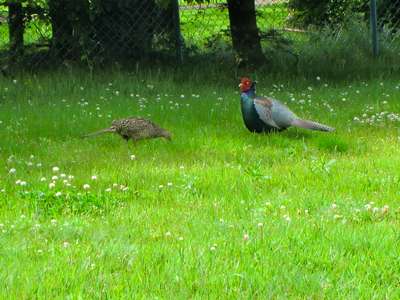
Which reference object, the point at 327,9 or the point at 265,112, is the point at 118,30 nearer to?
the point at 327,9

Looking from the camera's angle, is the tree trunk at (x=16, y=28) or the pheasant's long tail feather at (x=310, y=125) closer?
the pheasant's long tail feather at (x=310, y=125)

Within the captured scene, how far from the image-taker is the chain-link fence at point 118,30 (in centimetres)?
1268

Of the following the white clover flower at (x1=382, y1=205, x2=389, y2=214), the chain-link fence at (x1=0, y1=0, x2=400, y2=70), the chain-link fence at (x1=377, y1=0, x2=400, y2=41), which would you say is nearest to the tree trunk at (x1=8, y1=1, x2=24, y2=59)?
the chain-link fence at (x1=0, y1=0, x2=400, y2=70)

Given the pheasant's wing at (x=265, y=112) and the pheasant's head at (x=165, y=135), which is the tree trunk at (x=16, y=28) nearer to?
the pheasant's head at (x=165, y=135)

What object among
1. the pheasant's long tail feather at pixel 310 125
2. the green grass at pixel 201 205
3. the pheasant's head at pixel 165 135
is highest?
the pheasant's long tail feather at pixel 310 125

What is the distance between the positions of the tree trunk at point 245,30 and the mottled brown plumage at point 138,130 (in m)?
5.03

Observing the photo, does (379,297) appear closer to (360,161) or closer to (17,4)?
(360,161)

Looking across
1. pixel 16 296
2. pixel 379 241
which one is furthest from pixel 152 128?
pixel 16 296

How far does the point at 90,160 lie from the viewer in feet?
23.9

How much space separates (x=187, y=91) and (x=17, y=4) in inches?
130

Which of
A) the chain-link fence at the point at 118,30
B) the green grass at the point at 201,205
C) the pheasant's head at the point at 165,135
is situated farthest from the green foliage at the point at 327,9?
the pheasant's head at the point at 165,135

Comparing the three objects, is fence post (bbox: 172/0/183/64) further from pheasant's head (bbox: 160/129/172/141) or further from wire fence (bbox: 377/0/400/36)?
pheasant's head (bbox: 160/129/172/141)

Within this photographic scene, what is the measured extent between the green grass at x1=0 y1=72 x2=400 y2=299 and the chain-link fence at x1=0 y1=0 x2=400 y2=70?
2.85m

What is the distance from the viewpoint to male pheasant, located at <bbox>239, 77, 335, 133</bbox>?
8188 mm
